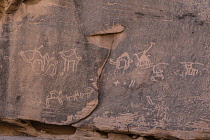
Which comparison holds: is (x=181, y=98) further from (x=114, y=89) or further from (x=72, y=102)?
(x=72, y=102)

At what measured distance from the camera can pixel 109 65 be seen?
13.5ft

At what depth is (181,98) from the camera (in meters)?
3.92

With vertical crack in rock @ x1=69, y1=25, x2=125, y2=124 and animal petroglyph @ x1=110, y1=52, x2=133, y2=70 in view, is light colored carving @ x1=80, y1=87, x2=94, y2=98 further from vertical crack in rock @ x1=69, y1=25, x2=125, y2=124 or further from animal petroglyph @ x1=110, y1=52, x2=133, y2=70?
animal petroglyph @ x1=110, y1=52, x2=133, y2=70

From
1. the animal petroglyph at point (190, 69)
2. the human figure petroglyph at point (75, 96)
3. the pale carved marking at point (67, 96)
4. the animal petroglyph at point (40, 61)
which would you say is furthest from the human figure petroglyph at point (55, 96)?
the animal petroglyph at point (190, 69)

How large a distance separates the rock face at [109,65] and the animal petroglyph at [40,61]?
0.01 meters

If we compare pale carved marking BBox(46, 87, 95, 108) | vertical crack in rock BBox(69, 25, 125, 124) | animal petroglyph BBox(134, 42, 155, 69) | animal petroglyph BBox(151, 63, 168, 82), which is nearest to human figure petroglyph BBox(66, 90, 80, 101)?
pale carved marking BBox(46, 87, 95, 108)

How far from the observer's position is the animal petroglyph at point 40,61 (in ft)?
13.6

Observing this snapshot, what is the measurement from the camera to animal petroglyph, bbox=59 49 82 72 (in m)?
4.12

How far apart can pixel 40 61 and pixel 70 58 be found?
0.40m

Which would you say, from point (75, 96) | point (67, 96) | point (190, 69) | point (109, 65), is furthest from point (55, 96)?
point (190, 69)

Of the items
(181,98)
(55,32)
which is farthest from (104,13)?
(181,98)

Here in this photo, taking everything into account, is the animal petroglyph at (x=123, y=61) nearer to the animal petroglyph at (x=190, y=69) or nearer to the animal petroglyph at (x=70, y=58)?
the animal petroglyph at (x=70, y=58)

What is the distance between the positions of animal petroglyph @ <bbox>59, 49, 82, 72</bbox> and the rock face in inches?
0.5

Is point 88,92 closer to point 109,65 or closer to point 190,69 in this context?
point 109,65
